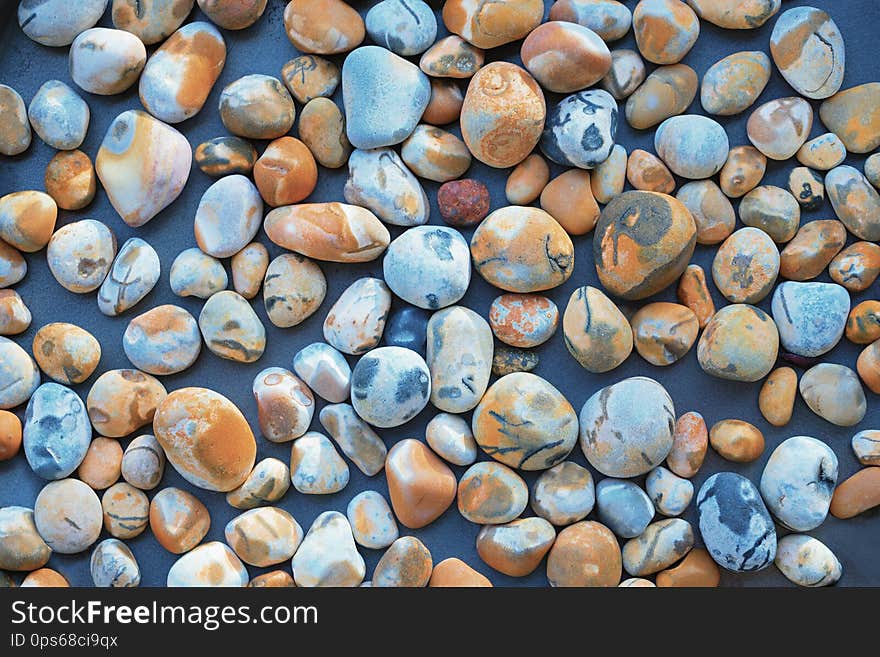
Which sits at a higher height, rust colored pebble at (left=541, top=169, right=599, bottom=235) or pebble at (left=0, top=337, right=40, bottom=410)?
rust colored pebble at (left=541, top=169, right=599, bottom=235)

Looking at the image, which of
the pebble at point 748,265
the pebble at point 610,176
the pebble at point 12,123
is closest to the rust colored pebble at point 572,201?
the pebble at point 610,176

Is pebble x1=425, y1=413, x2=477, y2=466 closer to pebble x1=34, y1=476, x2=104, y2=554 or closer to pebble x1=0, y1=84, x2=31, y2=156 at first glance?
pebble x1=34, y1=476, x2=104, y2=554

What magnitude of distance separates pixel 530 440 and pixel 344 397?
0.15 m

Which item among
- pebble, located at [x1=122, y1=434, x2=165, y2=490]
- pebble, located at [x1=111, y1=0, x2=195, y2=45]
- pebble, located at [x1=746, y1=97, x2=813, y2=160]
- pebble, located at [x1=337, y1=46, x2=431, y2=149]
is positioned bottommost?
pebble, located at [x1=122, y1=434, x2=165, y2=490]

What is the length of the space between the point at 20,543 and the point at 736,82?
662 mm

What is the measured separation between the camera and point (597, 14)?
2.09ft

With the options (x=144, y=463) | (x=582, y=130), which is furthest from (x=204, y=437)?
(x=582, y=130)

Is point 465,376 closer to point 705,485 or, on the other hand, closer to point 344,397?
point 344,397

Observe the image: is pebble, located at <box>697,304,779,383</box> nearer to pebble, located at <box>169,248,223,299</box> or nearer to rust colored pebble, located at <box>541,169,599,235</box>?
rust colored pebble, located at <box>541,169,599,235</box>

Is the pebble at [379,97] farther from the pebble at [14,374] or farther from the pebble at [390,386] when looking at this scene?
the pebble at [14,374]

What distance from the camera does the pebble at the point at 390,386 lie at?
608 mm

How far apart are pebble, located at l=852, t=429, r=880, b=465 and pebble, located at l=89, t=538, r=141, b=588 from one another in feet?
1.85

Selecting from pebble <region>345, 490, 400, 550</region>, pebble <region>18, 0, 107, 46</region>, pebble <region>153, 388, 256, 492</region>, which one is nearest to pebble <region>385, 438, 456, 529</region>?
pebble <region>345, 490, 400, 550</region>

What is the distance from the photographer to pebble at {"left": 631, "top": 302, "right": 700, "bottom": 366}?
62cm
